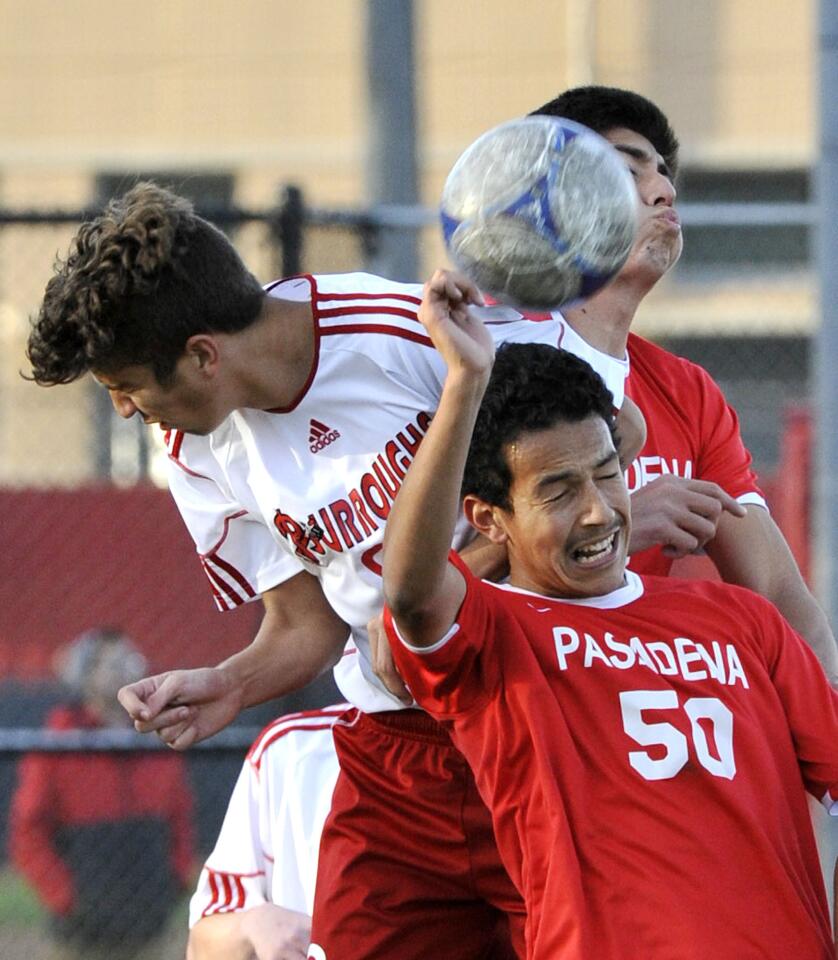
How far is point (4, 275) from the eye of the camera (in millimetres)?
7773

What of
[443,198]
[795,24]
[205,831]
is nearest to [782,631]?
[443,198]

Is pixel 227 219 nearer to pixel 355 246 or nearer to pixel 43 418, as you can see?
pixel 355 246

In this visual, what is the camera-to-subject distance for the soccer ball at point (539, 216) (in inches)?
112

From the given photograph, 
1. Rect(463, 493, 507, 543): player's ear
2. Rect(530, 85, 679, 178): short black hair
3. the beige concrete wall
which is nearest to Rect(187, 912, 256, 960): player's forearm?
Rect(463, 493, 507, 543): player's ear

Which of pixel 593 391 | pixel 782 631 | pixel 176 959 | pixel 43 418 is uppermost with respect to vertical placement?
pixel 593 391

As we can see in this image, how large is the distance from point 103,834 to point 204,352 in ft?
13.0

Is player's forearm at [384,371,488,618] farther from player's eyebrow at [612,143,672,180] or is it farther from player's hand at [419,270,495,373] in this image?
player's eyebrow at [612,143,672,180]

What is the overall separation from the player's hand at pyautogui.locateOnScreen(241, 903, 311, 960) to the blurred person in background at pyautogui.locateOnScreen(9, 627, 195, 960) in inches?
112

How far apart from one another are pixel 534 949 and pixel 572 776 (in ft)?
0.89

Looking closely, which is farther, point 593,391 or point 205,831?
point 205,831

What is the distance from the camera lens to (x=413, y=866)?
3314 mm

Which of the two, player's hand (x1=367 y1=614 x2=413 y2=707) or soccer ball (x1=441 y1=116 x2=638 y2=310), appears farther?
player's hand (x1=367 y1=614 x2=413 y2=707)

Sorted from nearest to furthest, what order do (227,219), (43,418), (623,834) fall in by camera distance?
1. (623,834)
2. (227,219)
3. (43,418)

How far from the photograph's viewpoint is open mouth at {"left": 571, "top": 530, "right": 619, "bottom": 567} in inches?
116
